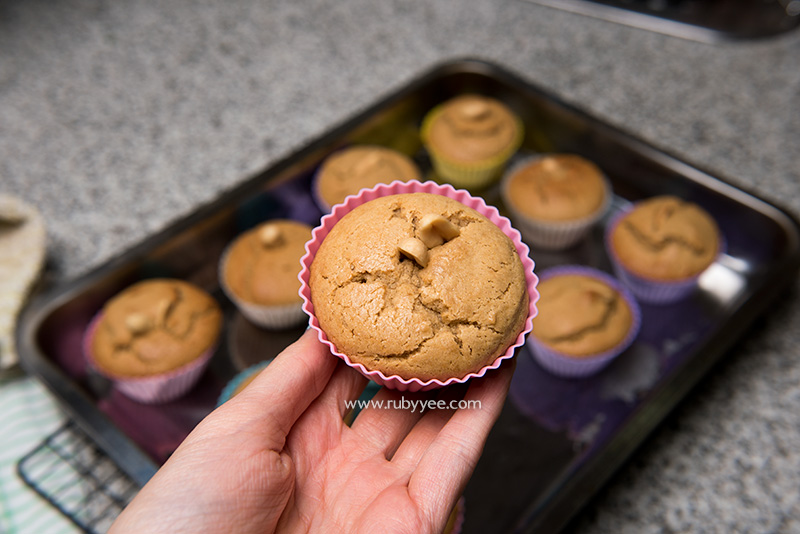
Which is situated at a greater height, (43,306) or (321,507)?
(43,306)

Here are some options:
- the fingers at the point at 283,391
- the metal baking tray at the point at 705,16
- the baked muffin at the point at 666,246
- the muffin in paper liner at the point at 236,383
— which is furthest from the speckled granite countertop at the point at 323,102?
the fingers at the point at 283,391

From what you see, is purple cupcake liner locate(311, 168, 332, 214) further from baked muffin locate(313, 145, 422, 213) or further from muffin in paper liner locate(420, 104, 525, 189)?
muffin in paper liner locate(420, 104, 525, 189)

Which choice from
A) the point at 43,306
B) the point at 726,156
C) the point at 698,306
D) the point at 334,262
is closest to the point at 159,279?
the point at 43,306

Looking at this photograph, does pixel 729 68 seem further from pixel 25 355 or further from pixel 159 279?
pixel 25 355

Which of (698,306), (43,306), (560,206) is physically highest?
(43,306)

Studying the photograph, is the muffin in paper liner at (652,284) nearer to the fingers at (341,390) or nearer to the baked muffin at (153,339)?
the fingers at (341,390)

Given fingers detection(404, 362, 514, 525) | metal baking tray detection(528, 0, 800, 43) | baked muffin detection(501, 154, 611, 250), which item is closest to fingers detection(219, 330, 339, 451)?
fingers detection(404, 362, 514, 525)
